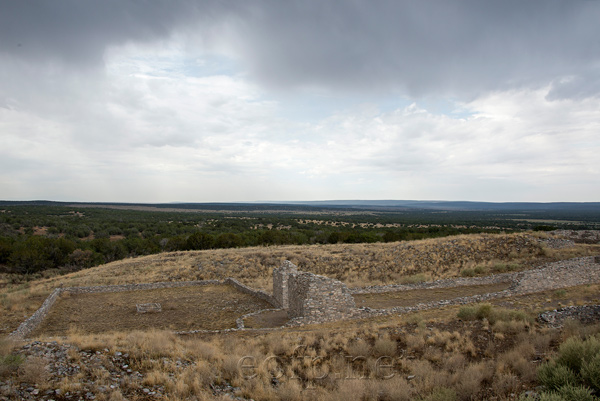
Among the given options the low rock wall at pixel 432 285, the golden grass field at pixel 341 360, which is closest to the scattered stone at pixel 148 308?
the golden grass field at pixel 341 360

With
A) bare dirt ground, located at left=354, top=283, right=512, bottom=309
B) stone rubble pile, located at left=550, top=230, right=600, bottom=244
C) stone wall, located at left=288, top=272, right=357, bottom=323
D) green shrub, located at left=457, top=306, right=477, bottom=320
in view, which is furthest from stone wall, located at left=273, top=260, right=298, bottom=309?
stone rubble pile, located at left=550, top=230, right=600, bottom=244

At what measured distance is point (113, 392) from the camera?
19.8ft

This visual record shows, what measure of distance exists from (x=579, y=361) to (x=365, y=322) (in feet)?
23.3

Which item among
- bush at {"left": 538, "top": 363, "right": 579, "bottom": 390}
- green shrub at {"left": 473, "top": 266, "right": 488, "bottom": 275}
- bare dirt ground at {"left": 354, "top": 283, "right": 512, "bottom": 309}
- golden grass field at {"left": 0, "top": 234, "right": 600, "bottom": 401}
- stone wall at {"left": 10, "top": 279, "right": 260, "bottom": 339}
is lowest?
stone wall at {"left": 10, "top": 279, "right": 260, "bottom": 339}

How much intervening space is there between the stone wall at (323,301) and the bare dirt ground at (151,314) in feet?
11.7

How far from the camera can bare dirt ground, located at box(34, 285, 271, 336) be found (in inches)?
558

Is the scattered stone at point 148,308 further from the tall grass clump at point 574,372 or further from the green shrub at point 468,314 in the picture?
the tall grass clump at point 574,372

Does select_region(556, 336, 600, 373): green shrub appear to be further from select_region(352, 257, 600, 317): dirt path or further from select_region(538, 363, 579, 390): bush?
select_region(352, 257, 600, 317): dirt path

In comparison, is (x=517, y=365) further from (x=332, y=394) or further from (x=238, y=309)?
(x=238, y=309)

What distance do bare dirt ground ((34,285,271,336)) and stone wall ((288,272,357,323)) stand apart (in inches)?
141

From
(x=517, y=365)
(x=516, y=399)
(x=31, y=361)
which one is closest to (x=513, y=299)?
(x=517, y=365)

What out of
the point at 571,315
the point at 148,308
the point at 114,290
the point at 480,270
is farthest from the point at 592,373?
the point at 114,290

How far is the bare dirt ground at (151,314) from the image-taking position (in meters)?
14.2

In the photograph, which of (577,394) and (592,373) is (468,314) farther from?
(577,394)
